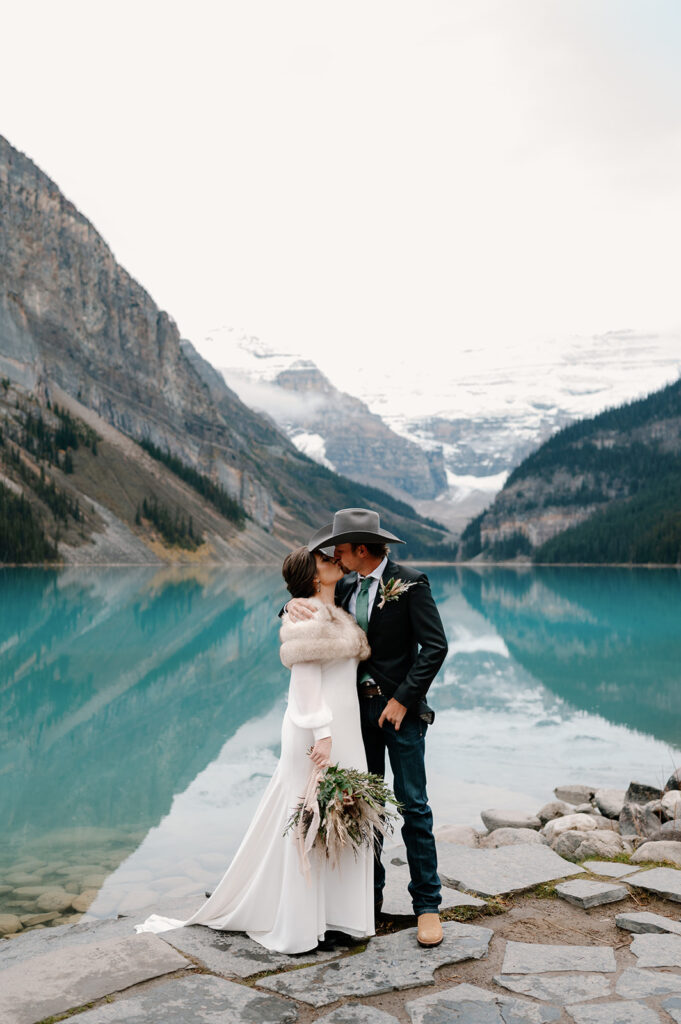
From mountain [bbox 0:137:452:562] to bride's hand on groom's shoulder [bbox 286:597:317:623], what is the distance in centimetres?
10111

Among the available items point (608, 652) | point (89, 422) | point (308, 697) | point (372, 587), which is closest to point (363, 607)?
point (372, 587)

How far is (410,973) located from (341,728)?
4.97 feet

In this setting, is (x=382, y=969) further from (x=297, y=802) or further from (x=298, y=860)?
(x=297, y=802)

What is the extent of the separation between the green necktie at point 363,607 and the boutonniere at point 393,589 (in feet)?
0.35

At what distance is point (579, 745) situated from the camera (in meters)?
17.5

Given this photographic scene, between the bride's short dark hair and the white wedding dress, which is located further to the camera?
the bride's short dark hair

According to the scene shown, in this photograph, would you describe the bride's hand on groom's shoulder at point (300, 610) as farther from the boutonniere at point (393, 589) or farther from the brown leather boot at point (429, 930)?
the brown leather boot at point (429, 930)

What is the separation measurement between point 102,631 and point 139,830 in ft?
80.5

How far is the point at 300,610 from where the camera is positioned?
5.66 m

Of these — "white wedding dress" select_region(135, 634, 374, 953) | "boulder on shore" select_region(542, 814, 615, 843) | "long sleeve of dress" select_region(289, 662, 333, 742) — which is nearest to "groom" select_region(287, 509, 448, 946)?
"white wedding dress" select_region(135, 634, 374, 953)

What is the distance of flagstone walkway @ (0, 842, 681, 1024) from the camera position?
4492mm

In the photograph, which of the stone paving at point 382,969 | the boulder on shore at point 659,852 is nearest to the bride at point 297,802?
the stone paving at point 382,969

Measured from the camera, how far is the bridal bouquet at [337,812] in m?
5.38

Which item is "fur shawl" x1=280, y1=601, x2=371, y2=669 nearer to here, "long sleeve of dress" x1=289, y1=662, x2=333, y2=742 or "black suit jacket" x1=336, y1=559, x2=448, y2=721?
"long sleeve of dress" x1=289, y1=662, x2=333, y2=742
